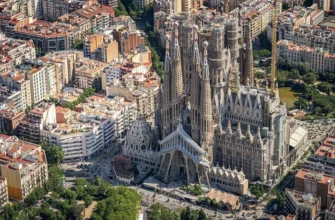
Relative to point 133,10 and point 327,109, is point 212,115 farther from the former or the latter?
point 133,10

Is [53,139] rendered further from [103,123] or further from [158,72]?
[158,72]

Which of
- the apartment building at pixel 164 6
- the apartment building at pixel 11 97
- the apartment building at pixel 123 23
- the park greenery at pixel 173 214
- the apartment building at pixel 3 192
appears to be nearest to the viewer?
the park greenery at pixel 173 214

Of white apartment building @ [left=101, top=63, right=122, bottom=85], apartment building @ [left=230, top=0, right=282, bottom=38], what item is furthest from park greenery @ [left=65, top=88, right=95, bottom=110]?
apartment building @ [left=230, top=0, right=282, bottom=38]

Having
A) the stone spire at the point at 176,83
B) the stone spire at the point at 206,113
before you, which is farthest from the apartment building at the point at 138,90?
the stone spire at the point at 206,113

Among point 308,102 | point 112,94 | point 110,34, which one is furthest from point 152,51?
point 308,102

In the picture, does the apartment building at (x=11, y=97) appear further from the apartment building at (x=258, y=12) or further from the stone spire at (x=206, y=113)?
the apartment building at (x=258, y=12)
